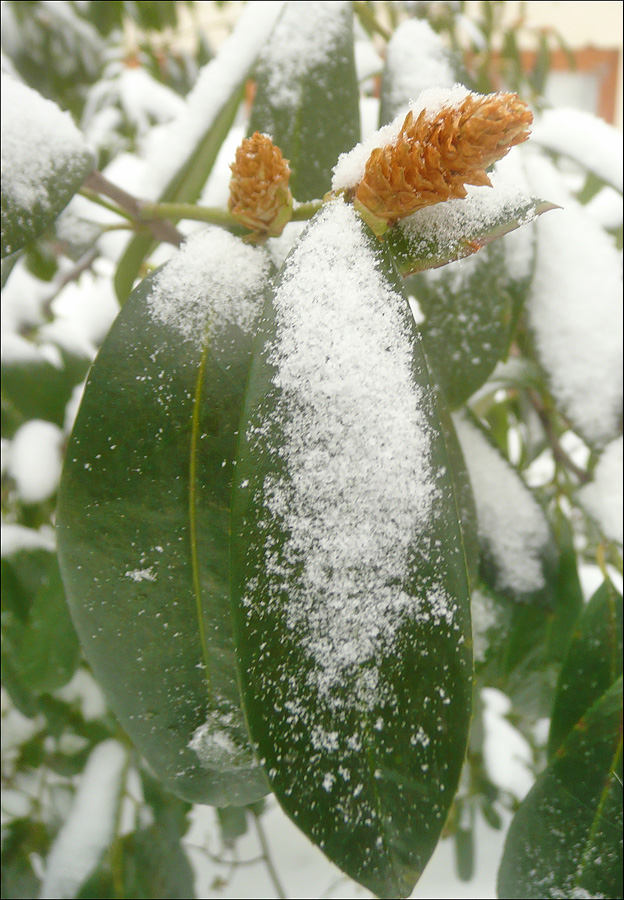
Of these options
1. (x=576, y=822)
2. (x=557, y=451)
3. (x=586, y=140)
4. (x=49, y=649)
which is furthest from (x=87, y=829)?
(x=586, y=140)

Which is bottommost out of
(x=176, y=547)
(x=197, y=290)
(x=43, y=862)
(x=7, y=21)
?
(x=43, y=862)

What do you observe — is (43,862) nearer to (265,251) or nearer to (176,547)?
(176,547)

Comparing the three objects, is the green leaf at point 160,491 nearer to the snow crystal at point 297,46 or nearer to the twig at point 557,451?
the snow crystal at point 297,46

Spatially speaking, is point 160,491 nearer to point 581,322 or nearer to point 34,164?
point 34,164

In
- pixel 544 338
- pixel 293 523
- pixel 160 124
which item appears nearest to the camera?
pixel 293 523

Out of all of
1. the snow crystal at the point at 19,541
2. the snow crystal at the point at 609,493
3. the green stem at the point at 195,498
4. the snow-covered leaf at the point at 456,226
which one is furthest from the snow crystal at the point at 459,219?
the snow crystal at the point at 19,541

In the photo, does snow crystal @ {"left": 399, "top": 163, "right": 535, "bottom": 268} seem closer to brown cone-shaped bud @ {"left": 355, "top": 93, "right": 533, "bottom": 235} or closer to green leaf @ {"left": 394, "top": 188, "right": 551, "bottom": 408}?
brown cone-shaped bud @ {"left": 355, "top": 93, "right": 533, "bottom": 235}

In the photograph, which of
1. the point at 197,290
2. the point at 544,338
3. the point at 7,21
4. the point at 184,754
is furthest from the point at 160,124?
the point at 184,754
